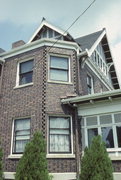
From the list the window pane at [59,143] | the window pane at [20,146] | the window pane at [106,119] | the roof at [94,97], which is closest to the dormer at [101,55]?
the roof at [94,97]

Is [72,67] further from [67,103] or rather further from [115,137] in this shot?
[115,137]

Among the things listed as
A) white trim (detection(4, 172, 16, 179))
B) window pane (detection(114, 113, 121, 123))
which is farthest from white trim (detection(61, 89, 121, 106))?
white trim (detection(4, 172, 16, 179))

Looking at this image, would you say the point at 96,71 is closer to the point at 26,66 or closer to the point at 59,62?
the point at 59,62

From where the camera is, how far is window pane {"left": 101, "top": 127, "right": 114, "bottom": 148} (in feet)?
28.3

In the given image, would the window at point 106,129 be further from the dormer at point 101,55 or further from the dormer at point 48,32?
the dormer at point 48,32

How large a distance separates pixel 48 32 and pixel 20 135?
646 centimetres

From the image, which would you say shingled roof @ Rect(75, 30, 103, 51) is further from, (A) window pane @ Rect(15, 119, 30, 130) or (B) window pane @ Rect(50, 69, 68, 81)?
(A) window pane @ Rect(15, 119, 30, 130)

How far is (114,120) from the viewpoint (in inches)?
345

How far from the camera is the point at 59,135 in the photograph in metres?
9.24

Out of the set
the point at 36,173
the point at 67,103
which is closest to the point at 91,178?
the point at 36,173

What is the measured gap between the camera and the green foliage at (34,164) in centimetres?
751

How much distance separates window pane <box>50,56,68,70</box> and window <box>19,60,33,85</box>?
43.5 inches

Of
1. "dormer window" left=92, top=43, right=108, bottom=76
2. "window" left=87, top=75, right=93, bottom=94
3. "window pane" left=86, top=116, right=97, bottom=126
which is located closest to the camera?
"window pane" left=86, top=116, right=97, bottom=126

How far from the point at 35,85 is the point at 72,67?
208 cm
